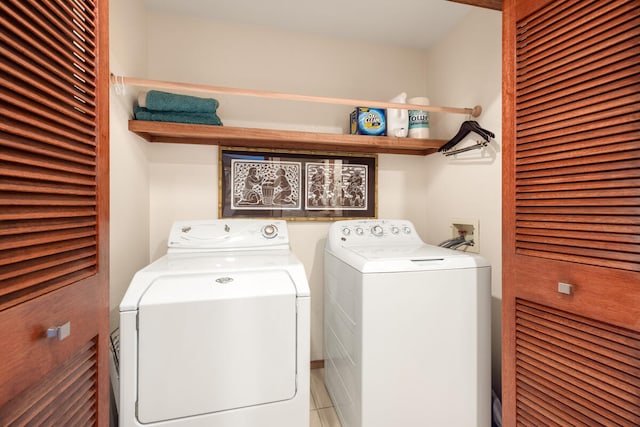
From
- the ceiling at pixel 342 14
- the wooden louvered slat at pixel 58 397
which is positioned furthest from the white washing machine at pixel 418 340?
the ceiling at pixel 342 14

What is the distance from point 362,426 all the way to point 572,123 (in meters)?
1.49

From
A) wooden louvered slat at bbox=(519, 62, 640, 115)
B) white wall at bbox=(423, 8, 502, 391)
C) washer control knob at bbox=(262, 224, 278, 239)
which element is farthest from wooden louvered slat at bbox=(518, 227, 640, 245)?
washer control knob at bbox=(262, 224, 278, 239)

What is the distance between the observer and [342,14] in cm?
198

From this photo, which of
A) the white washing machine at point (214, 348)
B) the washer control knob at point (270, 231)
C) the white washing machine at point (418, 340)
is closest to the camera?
the white washing machine at point (214, 348)

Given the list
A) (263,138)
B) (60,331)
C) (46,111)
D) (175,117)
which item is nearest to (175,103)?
(175,117)

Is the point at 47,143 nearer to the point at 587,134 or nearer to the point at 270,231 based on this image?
the point at 270,231

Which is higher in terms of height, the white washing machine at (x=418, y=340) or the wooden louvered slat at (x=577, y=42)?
the wooden louvered slat at (x=577, y=42)

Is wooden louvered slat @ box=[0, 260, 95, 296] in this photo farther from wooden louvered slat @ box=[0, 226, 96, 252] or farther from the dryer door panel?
the dryer door panel

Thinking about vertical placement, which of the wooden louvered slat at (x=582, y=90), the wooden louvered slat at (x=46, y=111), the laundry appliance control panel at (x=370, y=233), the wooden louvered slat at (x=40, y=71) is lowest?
the laundry appliance control panel at (x=370, y=233)

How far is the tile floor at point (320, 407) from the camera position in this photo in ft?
5.59

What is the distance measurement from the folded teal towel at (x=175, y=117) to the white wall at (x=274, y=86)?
31cm

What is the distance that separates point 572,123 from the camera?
884mm

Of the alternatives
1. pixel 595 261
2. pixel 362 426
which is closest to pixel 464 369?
pixel 362 426

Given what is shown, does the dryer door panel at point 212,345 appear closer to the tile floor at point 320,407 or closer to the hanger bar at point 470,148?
the tile floor at point 320,407
